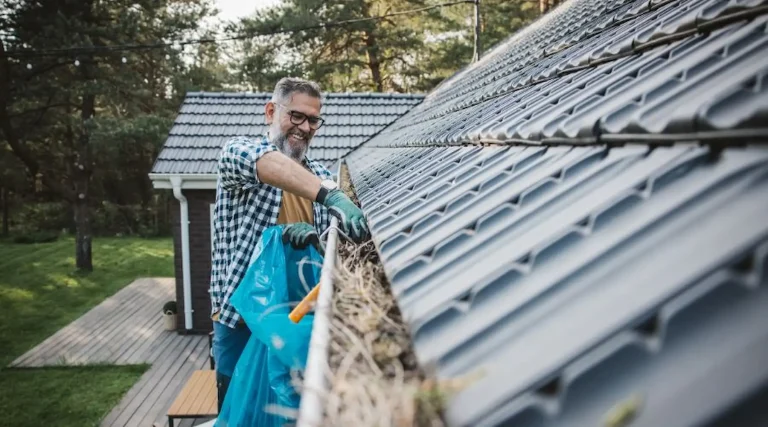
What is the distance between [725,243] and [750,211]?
80mm

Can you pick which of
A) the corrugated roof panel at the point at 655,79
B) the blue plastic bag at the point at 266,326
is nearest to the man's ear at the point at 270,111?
the blue plastic bag at the point at 266,326

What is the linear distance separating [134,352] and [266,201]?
771cm

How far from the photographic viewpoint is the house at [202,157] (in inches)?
363

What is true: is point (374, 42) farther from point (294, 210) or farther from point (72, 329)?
point (294, 210)

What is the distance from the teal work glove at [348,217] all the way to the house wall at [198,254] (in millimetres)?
7522

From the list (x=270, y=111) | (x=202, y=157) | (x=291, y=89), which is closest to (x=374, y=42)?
(x=202, y=157)

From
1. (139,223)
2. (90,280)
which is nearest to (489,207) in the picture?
(90,280)

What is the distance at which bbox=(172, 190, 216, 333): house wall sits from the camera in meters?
9.50

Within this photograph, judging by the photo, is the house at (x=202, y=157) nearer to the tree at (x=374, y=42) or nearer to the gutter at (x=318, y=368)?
the tree at (x=374, y=42)

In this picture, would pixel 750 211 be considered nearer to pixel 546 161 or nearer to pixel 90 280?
pixel 546 161

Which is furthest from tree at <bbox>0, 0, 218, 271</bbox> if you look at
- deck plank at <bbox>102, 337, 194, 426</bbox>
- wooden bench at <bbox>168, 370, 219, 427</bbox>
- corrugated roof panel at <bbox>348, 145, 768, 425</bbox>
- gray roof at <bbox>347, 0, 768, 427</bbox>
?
corrugated roof panel at <bbox>348, 145, 768, 425</bbox>

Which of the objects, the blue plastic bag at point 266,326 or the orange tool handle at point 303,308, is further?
the blue plastic bag at point 266,326

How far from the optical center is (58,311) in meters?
11.9

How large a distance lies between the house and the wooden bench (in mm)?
3601
